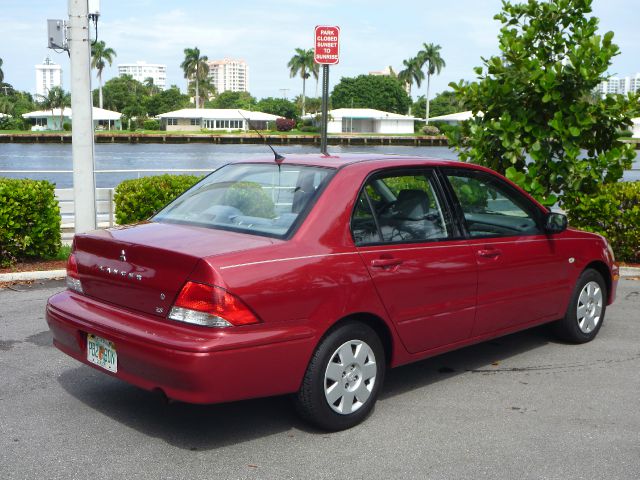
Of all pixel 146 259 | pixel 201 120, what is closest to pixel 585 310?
pixel 146 259

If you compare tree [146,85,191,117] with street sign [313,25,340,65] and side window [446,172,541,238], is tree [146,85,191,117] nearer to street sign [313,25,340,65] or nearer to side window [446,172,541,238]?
street sign [313,25,340,65]

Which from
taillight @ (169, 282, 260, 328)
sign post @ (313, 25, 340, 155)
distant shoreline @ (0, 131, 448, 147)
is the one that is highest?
sign post @ (313, 25, 340, 155)

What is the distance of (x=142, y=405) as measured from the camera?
→ 16.4ft

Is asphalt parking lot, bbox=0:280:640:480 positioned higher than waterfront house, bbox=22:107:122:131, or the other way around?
waterfront house, bbox=22:107:122:131

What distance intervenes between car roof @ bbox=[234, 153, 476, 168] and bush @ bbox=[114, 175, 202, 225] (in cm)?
536

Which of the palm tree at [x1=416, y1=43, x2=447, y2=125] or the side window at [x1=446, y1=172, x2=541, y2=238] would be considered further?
the palm tree at [x1=416, y1=43, x2=447, y2=125]

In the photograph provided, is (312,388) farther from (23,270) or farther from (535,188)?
(535,188)

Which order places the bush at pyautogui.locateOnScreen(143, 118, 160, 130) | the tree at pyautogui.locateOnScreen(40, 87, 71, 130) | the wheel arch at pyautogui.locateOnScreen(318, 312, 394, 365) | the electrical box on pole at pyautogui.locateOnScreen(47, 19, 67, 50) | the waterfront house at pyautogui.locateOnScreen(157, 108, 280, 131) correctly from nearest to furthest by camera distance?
the wheel arch at pyautogui.locateOnScreen(318, 312, 394, 365) < the electrical box on pole at pyautogui.locateOnScreen(47, 19, 67, 50) < the waterfront house at pyautogui.locateOnScreen(157, 108, 280, 131) < the bush at pyautogui.locateOnScreen(143, 118, 160, 130) < the tree at pyautogui.locateOnScreen(40, 87, 71, 130)

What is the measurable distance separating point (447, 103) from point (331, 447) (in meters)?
157

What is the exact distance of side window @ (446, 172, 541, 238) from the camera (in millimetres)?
5465

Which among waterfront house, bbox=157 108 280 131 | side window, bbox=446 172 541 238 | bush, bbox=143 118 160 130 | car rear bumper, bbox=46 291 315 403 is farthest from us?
bush, bbox=143 118 160 130

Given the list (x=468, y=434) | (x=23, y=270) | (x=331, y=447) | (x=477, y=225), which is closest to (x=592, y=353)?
(x=477, y=225)

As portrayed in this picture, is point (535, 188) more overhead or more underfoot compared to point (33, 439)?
more overhead

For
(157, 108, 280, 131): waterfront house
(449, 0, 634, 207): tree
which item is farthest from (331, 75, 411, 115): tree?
A: (449, 0, 634, 207): tree
